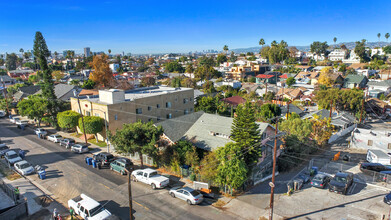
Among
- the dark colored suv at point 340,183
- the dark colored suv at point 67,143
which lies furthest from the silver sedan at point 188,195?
the dark colored suv at point 67,143

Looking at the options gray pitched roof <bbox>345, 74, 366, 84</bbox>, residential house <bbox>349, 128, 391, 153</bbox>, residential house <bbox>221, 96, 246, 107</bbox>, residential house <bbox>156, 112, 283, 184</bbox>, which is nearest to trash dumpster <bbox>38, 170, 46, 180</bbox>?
residential house <bbox>156, 112, 283, 184</bbox>

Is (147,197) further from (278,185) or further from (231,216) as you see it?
(278,185)

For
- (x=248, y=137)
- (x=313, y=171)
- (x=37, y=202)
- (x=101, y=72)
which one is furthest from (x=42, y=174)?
(x=101, y=72)

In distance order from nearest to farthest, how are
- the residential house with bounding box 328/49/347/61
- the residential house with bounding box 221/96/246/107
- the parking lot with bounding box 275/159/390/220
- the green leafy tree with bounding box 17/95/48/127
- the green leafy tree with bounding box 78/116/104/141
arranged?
the parking lot with bounding box 275/159/390/220, the green leafy tree with bounding box 78/116/104/141, the green leafy tree with bounding box 17/95/48/127, the residential house with bounding box 221/96/246/107, the residential house with bounding box 328/49/347/61

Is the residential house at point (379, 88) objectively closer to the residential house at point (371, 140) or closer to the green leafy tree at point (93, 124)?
the residential house at point (371, 140)

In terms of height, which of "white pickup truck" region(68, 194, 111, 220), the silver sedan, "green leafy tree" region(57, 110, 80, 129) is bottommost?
the silver sedan

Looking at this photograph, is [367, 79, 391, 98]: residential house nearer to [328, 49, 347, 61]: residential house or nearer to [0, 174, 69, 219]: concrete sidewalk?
[0, 174, 69, 219]: concrete sidewalk
